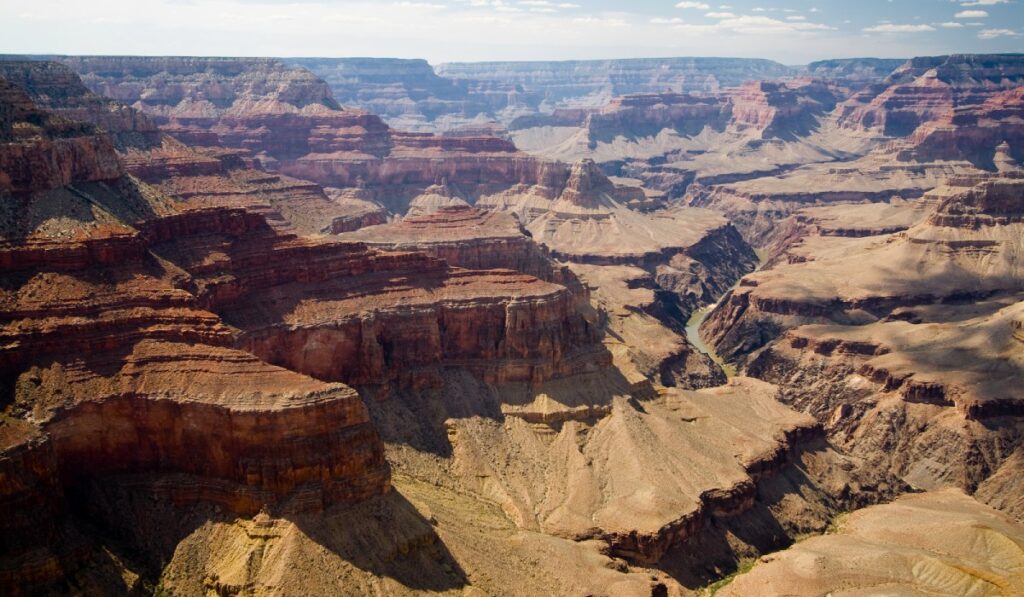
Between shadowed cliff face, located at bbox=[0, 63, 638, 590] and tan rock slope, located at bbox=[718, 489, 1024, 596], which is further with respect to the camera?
tan rock slope, located at bbox=[718, 489, 1024, 596]

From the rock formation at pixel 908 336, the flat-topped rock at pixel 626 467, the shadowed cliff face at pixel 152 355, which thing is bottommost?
the rock formation at pixel 908 336

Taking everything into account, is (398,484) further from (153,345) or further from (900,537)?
(900,537)

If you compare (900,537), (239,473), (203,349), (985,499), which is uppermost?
(203,349)

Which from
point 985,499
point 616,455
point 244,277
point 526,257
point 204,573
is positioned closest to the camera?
point 204,573

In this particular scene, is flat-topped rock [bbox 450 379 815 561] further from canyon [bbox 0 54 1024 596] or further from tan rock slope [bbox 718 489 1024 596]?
tan rock slope [bbox 718 489 1024 596]

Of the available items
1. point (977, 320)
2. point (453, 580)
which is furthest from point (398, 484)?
point (977, 320)

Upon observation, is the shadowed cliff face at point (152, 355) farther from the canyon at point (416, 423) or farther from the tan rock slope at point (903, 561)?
the tan rock slope at point (903, 561)

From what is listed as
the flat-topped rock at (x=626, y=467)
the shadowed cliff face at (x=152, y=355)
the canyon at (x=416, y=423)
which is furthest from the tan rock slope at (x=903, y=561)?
the shadowed cliff face at (x=152, y=355)

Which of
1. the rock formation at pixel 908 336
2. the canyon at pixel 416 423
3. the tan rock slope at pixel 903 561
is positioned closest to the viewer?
the canyon at pixel 416 423

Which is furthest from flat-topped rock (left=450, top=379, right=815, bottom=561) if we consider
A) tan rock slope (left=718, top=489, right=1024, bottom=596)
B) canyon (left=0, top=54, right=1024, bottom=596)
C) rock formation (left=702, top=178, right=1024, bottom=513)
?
rock formation (left=702, top=178, right=1024, bottom=513)

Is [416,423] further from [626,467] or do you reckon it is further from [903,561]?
[903,561]

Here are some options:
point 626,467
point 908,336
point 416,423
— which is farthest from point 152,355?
point 908,336
